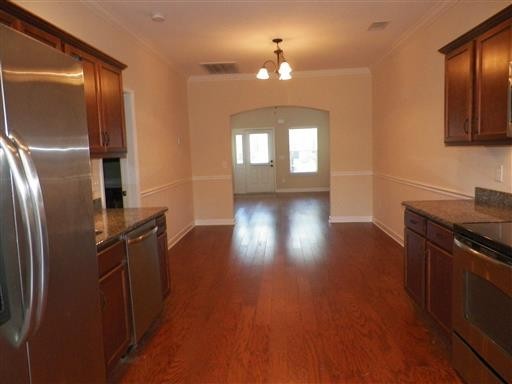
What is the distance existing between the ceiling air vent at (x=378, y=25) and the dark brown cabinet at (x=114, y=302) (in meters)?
3.76

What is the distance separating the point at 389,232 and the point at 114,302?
4.89 metres

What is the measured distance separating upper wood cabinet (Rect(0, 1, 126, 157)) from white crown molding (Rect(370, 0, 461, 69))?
314 centimetres

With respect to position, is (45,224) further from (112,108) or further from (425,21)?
(425,21)

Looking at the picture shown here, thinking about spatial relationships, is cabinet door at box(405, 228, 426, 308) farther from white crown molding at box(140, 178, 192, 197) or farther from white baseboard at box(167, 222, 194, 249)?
white baseboard at box(167, 222, 194, 249)

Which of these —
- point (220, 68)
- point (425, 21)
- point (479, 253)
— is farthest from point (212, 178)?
point (479, 253)

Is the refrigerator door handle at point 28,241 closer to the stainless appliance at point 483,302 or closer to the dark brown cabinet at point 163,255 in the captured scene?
the stainless appliance at point 483,302

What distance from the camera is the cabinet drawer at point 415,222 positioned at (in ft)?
9.60

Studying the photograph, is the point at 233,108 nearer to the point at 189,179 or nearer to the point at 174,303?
the point at 189,179

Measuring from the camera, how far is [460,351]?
2.29 metres

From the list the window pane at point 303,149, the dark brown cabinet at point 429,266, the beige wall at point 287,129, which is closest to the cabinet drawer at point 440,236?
the dark brown cabinet at point 429,266

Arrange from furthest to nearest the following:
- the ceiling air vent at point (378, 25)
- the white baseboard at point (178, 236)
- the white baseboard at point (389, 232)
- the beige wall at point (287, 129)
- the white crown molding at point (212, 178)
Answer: the beige wall at point (287, 129), the white crown molding at point (212, 178), the white baseboard at point (178, 236), the white baseboard at point (389, 232), the ceiling air vent at point (378, 25)

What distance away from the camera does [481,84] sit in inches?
A: 108

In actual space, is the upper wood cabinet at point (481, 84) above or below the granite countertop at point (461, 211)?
above

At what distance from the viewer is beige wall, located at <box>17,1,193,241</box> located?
3.44m
